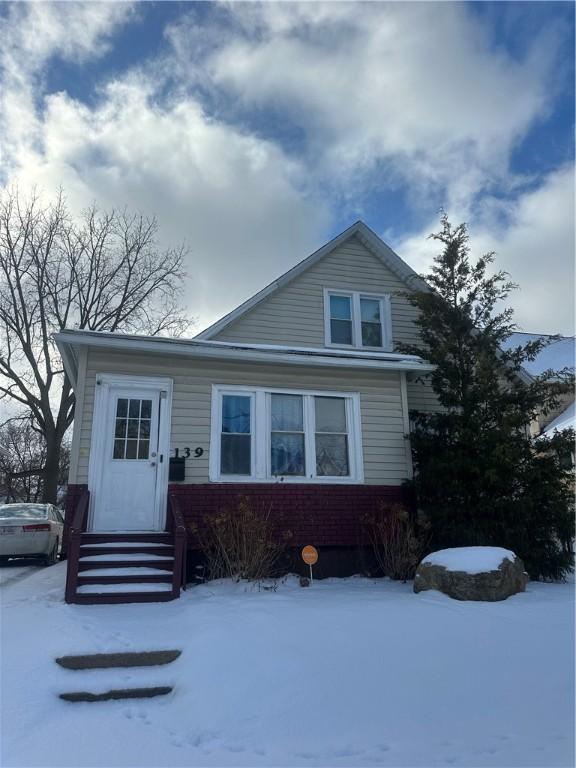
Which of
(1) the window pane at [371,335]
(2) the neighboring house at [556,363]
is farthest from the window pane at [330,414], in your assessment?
(2) the neighboring house at [556,363]

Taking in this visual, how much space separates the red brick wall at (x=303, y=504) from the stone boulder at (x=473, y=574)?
1924 millimetres

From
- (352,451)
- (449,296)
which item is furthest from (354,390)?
(449,296)

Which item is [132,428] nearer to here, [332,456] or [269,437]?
[269,437]

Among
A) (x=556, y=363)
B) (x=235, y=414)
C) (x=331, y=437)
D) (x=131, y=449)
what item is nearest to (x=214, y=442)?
(x=235, y=414)

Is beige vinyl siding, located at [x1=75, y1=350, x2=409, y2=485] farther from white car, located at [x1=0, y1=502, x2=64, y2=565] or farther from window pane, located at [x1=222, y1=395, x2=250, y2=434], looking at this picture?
white car, located at [x1=0, y1=502, x2=64, y2=565]

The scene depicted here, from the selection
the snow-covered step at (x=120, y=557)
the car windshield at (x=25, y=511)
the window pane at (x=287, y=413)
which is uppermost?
the window pane at (x=287, y=413)

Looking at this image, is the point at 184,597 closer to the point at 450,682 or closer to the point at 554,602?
the point at 450,682

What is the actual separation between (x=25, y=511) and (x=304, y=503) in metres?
7.24

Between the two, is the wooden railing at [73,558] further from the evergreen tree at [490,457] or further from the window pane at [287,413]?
the evergreen tree at [490,457]

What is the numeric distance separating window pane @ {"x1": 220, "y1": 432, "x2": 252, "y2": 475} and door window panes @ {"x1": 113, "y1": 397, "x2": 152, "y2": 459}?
4.02 feet

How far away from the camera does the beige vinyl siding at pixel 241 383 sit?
819 centimetres

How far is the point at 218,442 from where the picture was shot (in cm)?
848

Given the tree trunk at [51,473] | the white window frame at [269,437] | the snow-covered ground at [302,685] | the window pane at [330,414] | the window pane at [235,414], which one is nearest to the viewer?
the snow-covered ground at [302,685]

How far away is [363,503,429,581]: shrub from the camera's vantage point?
8.18 metres
